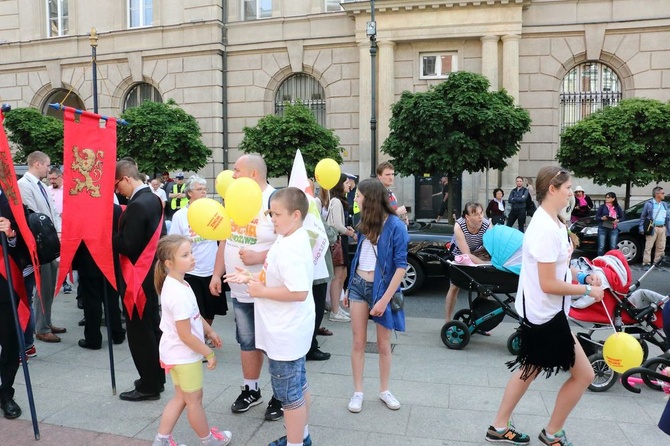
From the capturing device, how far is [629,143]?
45.9 feet

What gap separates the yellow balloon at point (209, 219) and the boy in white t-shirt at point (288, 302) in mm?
610

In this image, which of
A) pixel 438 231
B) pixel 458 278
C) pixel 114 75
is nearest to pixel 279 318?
pixel 458 278

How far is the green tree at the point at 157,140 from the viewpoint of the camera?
56.5 ft

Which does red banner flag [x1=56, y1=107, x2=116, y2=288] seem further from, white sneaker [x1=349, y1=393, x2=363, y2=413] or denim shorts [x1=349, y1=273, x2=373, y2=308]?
white sneaker [x1=349, y1=393, x2=363, y2=413]

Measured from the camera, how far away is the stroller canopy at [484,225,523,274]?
589 centimetres

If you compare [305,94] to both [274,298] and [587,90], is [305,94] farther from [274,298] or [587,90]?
[274,298]

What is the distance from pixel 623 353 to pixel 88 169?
4253 mm

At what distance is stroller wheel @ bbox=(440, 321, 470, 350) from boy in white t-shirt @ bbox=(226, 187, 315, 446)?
3.16m

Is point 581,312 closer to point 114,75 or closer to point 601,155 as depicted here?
point 601,155

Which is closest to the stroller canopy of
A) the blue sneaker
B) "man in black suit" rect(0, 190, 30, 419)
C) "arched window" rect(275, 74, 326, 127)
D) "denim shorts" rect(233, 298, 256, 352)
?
"denim shorts" rect(233, 298, 256, 352)

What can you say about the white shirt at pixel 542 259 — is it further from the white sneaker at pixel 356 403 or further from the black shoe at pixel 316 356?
the black shoe at pixel 316 356

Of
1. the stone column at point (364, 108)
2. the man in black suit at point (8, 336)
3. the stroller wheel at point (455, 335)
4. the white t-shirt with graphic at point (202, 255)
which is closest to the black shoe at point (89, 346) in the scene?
the white t-shirt with graphic at point (202, 255)

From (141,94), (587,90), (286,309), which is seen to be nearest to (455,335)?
(286,309)

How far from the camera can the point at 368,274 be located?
451cm
